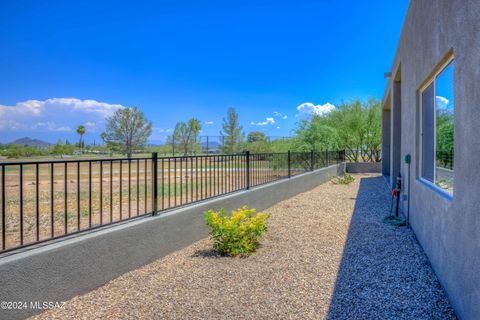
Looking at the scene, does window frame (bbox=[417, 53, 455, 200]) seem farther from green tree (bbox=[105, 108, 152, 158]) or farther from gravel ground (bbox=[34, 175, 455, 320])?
green tree (bbox=[105, 108, 152, 158])

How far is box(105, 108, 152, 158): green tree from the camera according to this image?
1542 inches

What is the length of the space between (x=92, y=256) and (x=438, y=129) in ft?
14.6

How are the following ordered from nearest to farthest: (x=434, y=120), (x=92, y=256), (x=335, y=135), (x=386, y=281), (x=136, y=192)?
(x=92, y=256) < (x=386, y=281) < (x=434, y=120) < (x=136, y=192) < (x=335, y=135)

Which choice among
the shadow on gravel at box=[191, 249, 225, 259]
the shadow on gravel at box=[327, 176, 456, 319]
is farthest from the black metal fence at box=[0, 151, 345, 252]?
the shadow on gravel at box=[327, 176, 456, 319]

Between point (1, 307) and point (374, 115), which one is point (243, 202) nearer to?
point (1, 307)

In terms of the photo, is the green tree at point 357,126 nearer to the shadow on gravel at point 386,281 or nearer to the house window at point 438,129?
the house window at point 438,129

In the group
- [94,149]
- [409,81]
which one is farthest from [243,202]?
[94,149]

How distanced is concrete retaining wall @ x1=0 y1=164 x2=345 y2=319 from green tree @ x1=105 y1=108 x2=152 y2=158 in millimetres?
35861

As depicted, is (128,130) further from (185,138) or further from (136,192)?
(136,192)

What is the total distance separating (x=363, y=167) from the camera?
1908cm

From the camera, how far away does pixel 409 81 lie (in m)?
6.13

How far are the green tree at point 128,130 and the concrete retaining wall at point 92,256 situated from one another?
1412 inches

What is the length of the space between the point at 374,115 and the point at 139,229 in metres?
19.6

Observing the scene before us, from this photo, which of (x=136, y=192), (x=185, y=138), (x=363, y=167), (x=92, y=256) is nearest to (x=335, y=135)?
(x=363, y=167)
